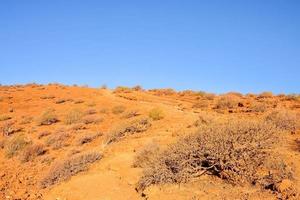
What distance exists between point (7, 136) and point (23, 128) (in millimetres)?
2182

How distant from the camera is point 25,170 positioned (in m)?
14.0

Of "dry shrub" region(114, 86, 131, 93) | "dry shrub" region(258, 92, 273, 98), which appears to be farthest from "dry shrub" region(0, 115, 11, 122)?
"dry shrub" region(258, 92, 273, 98)

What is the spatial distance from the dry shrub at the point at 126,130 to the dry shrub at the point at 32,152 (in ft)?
7.71

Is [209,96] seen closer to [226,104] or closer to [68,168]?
[226,104]

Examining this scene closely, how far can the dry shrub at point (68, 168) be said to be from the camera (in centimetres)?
1212

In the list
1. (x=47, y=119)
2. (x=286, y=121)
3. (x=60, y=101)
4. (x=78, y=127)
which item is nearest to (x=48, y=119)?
(x=47, y=119)

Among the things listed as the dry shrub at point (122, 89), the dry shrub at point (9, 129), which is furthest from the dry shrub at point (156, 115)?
the dry shrub at point (122, 89)

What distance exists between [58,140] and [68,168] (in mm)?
4872

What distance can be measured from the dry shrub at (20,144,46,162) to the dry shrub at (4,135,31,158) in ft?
1.56

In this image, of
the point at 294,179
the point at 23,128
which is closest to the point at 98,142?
the point at 23,128

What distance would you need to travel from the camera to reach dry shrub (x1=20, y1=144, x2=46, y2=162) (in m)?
15.1

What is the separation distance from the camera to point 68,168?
1243 centimetres

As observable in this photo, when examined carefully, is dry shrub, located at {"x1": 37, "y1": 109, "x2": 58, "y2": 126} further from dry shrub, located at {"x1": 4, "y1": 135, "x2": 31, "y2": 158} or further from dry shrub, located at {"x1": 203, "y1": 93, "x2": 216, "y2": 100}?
dry shrub, located at {"x1": 203, "y1": 93, "x2": 216, "y2": 100}

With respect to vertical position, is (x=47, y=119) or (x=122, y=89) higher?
(x=122, y=89)
